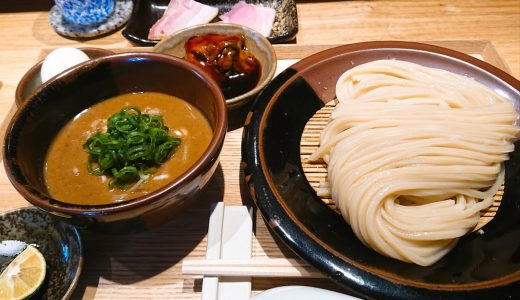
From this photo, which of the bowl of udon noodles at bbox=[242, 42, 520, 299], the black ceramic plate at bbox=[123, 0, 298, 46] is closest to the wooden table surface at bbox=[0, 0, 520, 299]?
the black ceramic plate at bbox=[123, 0, 298, 46]

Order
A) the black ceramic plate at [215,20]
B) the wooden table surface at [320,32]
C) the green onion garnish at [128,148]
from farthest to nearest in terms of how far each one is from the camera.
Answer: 1. the black ceramic plate at [215,20]
2. the wooden table surface at [320,32]
3. the green onion garnish at [128,148]

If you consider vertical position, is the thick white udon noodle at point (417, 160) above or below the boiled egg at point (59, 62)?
above

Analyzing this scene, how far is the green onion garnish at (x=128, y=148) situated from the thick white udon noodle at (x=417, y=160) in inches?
26.9

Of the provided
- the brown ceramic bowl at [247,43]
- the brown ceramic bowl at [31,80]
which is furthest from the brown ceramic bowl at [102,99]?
the brown ceramic bowl at [31,80]

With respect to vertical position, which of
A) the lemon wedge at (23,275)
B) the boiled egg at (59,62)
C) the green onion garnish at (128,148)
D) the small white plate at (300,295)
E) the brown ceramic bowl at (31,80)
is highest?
the green onion garnish at (128,148)

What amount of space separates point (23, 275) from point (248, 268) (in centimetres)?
79

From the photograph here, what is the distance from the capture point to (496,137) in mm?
1602

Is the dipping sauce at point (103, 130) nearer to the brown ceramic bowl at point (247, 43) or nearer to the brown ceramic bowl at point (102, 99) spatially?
the brown ceramic bowl at point (102, 99)

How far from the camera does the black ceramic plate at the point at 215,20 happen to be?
8.54 ft

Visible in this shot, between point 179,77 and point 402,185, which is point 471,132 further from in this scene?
point 179,77

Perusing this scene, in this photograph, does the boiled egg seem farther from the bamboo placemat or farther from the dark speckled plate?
the dark speckled plate

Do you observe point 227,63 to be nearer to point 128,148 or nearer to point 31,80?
point 128,148

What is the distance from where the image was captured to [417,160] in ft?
4.97

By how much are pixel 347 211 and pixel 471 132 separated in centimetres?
64
